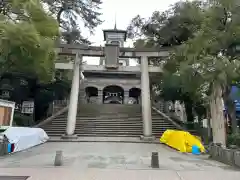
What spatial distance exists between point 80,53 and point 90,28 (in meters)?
9.19

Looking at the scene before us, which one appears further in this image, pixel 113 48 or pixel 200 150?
pixel 113 48

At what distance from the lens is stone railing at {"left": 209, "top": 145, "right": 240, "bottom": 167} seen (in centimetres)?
820

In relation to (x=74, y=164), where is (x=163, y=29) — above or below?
above

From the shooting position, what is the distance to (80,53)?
18.0 meters

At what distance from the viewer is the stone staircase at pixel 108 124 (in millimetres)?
18062

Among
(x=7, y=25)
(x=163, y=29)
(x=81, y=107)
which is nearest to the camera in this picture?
(x=7, y=25)

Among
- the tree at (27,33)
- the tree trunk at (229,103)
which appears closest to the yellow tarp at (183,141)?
the tree trunk at (229,103)

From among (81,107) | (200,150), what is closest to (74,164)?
(200,150)

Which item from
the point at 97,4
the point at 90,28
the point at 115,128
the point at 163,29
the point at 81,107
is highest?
the point at 97,4

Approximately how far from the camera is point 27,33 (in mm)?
9844

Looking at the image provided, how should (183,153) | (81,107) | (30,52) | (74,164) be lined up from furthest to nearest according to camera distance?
(81,107)
(183,153)
(30,52)
(74,164)

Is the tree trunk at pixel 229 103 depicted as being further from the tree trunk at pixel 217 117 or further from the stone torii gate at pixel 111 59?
the stone torii gate at pixel 111 59

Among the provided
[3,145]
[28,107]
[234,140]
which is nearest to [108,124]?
[28,107]

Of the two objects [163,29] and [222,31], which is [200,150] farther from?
[163,29]
